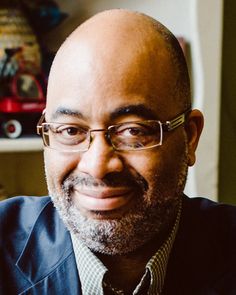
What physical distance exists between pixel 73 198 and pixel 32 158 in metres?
0.76

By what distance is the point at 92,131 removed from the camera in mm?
957

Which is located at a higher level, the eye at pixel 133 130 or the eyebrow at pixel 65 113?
the eyebrow at pixel 65 113

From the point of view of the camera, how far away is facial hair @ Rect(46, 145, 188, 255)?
952mm

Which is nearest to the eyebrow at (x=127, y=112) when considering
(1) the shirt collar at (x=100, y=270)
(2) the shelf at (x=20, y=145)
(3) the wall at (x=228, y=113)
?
(1) the shirt collar at (x=100, y=270)

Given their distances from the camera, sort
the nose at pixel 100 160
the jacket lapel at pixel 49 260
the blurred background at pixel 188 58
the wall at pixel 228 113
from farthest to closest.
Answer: the wall at pixel 228 113, the blurred background at pixel 188 58, the jacket lapel at pixel 49 260, the nose at pixel 100 160

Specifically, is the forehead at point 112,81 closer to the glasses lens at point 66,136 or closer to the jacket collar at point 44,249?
the glasses lens at point 66,136

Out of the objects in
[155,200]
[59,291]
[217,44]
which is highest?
[217,44]

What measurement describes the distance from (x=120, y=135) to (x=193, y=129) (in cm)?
19

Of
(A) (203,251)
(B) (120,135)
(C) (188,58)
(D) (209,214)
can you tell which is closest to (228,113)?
(C) (188,58)

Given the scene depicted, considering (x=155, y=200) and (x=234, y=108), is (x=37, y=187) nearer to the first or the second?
(x=234, y=108)

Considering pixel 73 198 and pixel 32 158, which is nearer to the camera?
pixel 73 198

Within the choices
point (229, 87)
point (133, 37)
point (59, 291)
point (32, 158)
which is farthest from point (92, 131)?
point (32, 158)

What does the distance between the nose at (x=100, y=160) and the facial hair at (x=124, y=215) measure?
0.05 feet

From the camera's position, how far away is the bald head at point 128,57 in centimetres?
97
